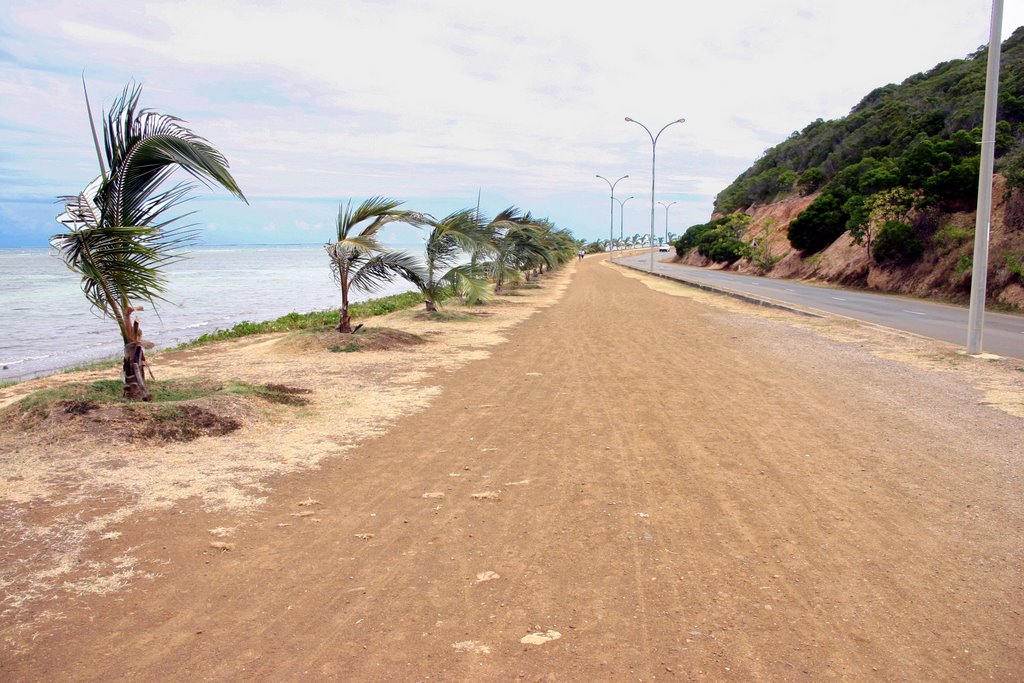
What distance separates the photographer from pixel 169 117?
7.02 meters

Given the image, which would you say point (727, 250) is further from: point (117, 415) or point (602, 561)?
point (602, 561)

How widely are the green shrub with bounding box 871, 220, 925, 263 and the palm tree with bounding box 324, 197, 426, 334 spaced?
22231mm

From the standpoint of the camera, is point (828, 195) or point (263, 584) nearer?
point (263, 584)

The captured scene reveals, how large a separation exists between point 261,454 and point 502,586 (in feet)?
10.1

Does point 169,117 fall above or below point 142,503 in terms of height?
above

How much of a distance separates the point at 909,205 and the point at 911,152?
258 centimetres

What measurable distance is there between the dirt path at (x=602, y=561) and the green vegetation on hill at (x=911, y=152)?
23.4 m

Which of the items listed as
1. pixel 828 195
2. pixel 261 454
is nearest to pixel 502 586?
pixel 261 454

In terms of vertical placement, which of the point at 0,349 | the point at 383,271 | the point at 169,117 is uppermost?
the point at 169,117

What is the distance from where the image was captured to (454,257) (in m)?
17.3

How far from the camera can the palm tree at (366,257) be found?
40.3 ft

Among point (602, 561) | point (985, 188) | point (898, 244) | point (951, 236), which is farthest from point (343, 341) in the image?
point (898, 244)

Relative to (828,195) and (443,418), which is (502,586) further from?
(828,195)

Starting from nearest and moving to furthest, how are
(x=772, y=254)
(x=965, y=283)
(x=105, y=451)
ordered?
(x=105, y=451)
(x=965, y=283)
(x=772, y=254)
